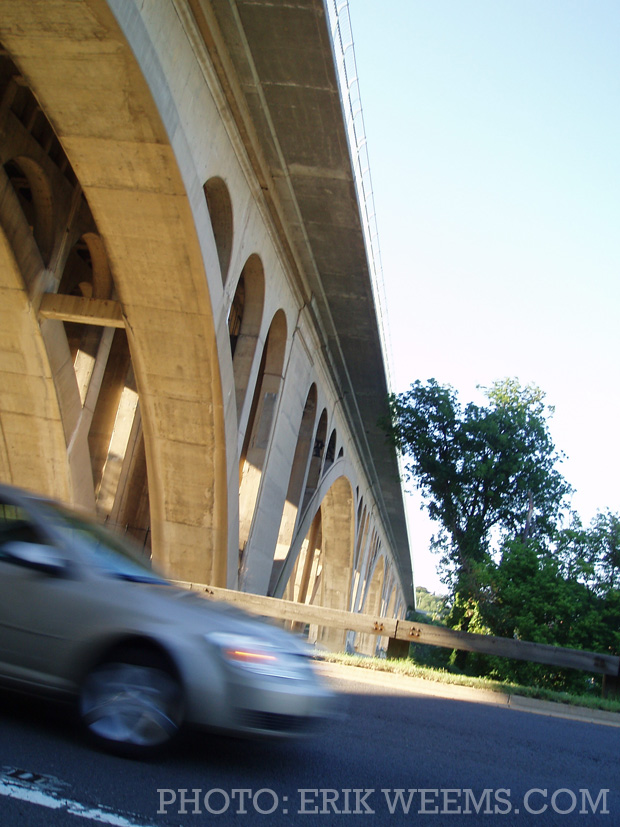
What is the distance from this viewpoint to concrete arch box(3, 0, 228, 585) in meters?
8.37

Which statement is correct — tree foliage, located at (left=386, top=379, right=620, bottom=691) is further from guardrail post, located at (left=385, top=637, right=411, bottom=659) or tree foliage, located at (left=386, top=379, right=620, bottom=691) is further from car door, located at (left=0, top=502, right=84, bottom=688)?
car door, located at (left=0, top=502, right=84, bottom=688)

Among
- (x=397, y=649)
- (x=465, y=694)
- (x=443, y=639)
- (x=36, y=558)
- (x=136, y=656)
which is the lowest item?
(x=465, y=694)

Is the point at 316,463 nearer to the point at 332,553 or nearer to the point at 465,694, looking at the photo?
the point at 332,553

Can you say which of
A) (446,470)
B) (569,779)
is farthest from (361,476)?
(569,779)

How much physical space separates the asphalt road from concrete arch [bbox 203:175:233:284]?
8459 millimetres

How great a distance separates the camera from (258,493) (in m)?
16.0

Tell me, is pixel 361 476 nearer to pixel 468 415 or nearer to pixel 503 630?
pixel 468 415

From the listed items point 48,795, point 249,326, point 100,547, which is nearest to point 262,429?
point 249,326

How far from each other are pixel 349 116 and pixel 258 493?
793 cm

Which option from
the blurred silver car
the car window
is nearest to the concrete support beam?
the car window

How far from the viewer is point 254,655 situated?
384 cm

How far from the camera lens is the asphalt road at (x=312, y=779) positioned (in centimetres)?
305

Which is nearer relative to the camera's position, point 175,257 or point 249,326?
point 175,257

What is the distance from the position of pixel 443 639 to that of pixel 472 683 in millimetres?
612
